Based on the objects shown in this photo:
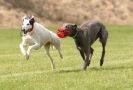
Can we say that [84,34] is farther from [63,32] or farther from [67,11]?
[67,11]

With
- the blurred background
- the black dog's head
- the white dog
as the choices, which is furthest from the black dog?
the blurred background

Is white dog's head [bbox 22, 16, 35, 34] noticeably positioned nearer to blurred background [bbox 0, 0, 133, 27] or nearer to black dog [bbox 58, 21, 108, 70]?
black dog [bbox 58, 21, 108, 70]

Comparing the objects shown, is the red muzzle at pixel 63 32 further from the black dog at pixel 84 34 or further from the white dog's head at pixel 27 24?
the white dog's head at pixel 27 24

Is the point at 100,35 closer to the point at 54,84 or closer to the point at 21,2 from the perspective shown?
the point at 54,84

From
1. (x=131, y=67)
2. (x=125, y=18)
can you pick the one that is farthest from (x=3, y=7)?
(x=131, y=67)

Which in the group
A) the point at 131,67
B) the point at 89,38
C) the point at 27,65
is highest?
the point at 89,38

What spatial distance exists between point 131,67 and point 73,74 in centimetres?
282

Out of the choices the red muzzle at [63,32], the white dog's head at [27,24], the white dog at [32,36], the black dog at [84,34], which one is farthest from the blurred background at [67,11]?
the red muzzle at [63,32]

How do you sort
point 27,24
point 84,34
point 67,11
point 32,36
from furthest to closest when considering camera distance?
point 67,11
point 84,34
point 32,36
point 27,24

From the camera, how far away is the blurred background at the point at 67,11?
175 feet

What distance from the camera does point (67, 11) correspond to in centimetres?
5788

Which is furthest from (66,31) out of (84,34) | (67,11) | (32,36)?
(67,11)

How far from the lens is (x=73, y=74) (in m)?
15.8

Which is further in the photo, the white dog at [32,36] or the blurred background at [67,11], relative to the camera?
the blurred background at [67,11]
